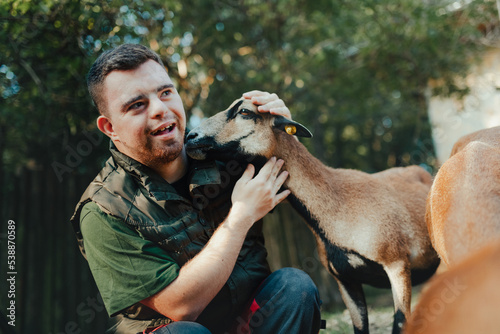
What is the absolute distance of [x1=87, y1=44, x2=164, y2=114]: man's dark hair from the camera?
2934 millimetres

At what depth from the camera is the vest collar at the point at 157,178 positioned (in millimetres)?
2851

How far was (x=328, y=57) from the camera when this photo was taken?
9016 millimetres

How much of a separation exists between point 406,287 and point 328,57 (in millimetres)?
6676

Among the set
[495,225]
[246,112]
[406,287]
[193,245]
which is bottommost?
[406,287]

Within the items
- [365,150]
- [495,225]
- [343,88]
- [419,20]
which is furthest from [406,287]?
[365,150]

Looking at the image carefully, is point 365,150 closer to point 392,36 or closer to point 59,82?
point 392,36

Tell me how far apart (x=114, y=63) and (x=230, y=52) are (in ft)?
21.9

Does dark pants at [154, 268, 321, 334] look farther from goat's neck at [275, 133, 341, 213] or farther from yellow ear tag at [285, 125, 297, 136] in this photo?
yellow ear tag at [285, 125, 297, 136]

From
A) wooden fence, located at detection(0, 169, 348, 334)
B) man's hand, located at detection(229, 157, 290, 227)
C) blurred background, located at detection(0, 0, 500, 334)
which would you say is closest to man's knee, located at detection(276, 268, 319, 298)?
man's hand, located at detection(229, 157, 290, 227)

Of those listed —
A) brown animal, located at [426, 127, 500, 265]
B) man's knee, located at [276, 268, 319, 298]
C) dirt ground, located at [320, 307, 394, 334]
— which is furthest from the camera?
dirt ground, located at [320, 307, 394, 334]

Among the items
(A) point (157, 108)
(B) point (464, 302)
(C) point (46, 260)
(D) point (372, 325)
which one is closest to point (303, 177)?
(A) point (157, 108)

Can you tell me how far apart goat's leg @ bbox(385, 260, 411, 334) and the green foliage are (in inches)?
164

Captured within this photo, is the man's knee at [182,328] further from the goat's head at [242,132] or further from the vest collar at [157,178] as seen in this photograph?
the goat's head at [242,132]

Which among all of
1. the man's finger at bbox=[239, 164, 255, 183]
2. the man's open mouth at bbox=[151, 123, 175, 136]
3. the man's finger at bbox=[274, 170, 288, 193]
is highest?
the man's open mouth at bbox=[151, 123, 175, 136]
